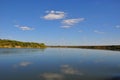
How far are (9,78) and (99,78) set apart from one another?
1110 cm

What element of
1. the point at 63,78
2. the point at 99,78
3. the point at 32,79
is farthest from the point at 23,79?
the point at 99,78

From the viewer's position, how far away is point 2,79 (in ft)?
88.2

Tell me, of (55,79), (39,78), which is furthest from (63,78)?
(39,78)

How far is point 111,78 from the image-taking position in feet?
92.3

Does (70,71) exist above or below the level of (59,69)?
below

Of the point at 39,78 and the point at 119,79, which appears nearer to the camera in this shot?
the point at 119,79

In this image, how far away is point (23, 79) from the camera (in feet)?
89.2

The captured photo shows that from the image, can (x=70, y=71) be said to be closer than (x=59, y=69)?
Yes

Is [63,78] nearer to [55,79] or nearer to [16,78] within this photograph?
[55,79]

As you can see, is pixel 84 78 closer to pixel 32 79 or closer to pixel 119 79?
pixel 119 79

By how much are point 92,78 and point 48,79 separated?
18.0ft

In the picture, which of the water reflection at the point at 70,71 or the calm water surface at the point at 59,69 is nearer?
the calm water surface at the point at 59,69

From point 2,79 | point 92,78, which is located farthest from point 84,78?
point 2,79

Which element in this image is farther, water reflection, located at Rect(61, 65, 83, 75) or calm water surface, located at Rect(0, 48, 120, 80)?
water reflection, located at Rect(61, 65, 83, 75)
